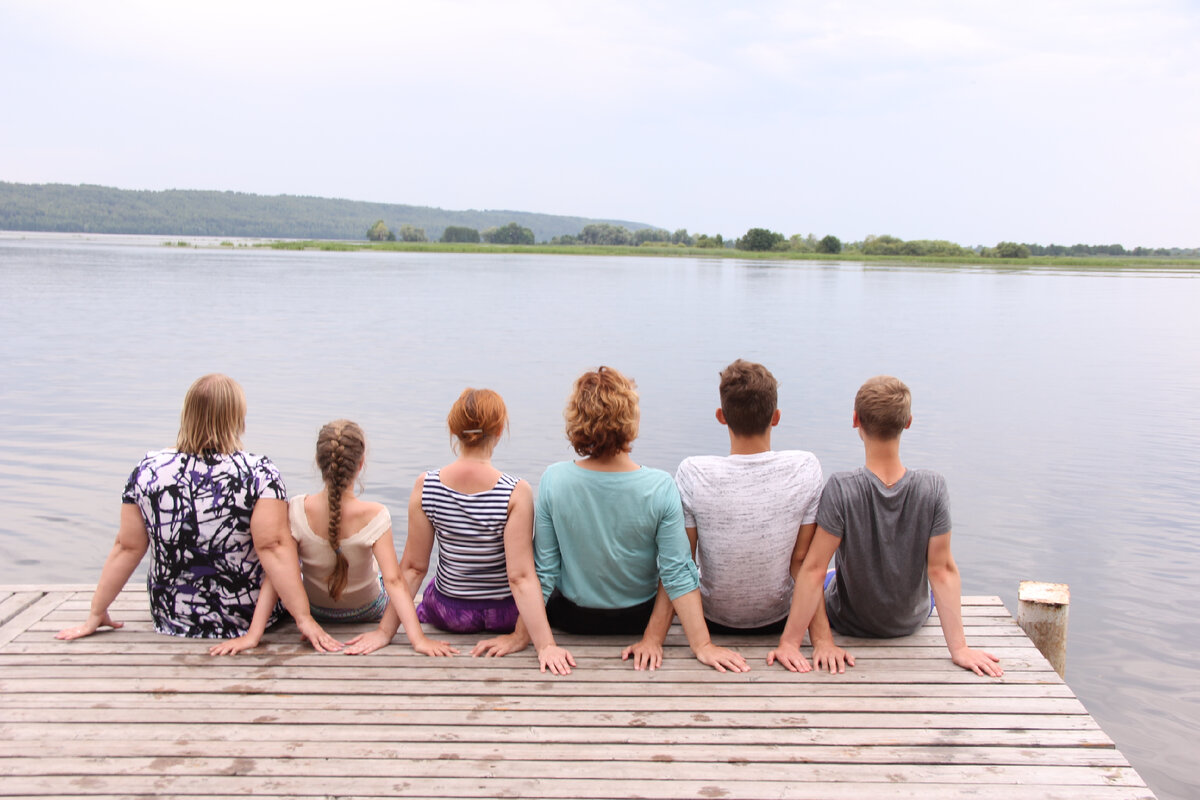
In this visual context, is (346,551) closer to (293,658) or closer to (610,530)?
(293,658)

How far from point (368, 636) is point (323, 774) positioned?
92 cm

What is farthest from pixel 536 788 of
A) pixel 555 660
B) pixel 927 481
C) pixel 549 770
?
pixel 927 481

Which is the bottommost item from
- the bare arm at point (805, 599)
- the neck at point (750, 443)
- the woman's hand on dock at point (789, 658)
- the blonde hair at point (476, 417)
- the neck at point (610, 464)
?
the woman's hand on dock at point (789, 658)

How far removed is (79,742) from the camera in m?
2.78

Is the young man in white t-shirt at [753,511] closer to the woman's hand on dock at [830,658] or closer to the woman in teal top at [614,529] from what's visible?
the woman's hand on dock at [830,658]

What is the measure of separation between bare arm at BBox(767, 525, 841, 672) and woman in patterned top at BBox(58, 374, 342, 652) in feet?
5.87

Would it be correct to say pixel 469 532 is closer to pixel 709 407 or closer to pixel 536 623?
pixel 536 623

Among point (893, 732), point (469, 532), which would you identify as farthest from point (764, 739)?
point (469, 532)

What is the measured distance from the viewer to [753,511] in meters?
3.40

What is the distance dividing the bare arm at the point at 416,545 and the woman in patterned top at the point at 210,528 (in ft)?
1.29

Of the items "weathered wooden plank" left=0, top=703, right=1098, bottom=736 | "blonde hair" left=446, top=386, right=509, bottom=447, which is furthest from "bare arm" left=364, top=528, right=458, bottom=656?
"blonde hair" left=446, top=386, right=509, bottom=447

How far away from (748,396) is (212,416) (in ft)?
6.67

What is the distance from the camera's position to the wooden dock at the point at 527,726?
8.58 feet

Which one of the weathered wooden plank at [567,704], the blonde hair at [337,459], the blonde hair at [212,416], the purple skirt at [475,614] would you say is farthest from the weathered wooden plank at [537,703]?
the blonde hair at [212,416]
